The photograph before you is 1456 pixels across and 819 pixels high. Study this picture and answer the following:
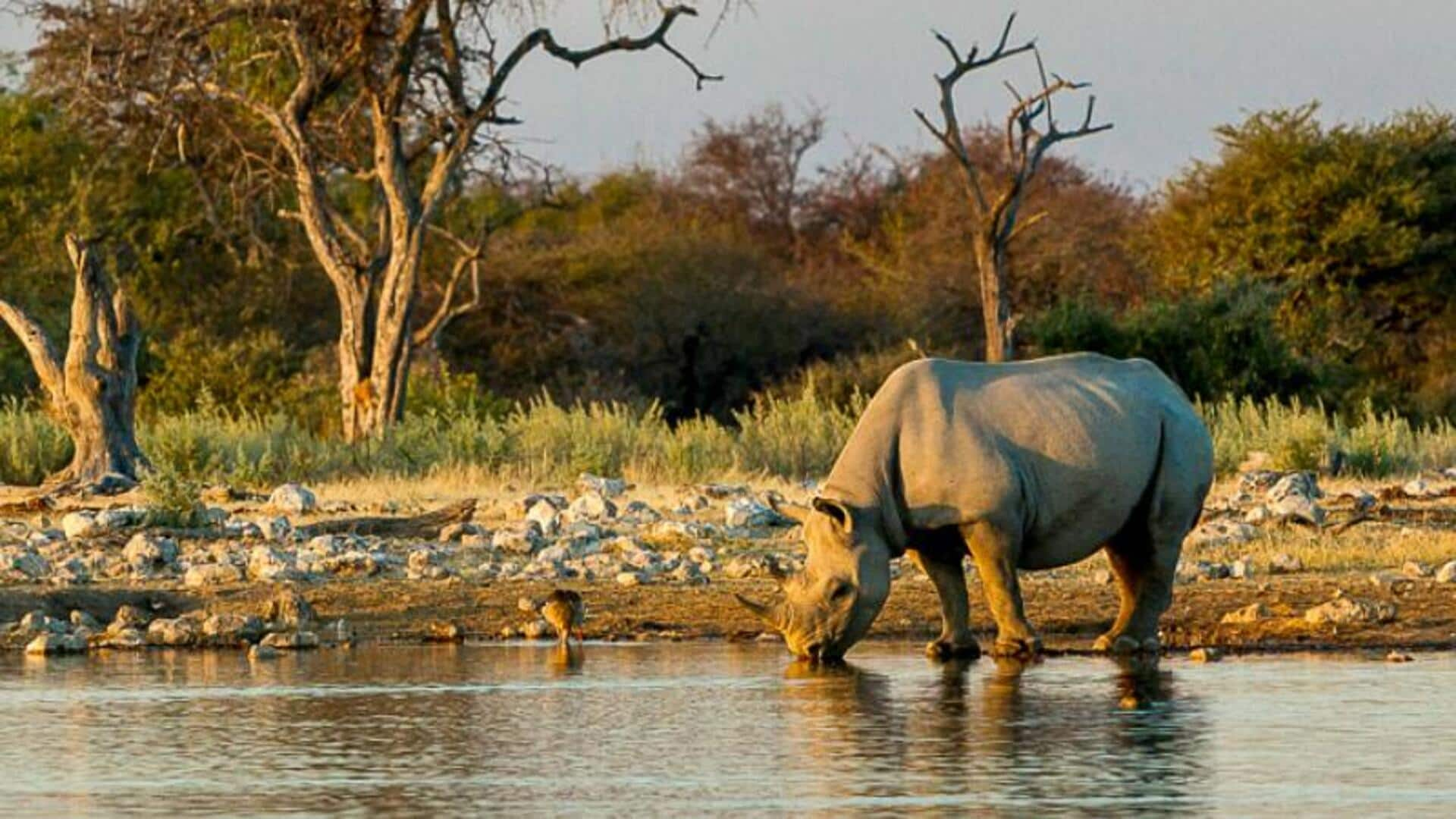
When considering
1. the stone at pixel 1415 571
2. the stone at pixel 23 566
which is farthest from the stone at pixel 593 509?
the stone at pixel 1415 571

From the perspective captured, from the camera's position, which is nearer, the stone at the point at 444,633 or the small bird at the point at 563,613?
the small bird at the point at 563,613

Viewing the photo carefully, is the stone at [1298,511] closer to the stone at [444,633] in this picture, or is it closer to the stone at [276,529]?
the stone at [276,529]

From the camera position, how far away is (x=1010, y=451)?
10.4 m

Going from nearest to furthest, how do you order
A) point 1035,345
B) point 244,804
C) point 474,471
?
point 244,804 < point 474,471 < point 1035,345

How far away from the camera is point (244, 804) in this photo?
7.11 metres

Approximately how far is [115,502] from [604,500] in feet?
11.3

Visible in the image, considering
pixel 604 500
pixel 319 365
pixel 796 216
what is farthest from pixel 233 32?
pixel 796 216

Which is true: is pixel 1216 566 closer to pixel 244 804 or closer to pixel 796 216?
pixel 244 804

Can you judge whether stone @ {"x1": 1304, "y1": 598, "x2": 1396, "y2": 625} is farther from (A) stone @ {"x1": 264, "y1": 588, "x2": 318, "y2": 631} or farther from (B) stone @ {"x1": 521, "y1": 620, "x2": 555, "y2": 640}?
(A) stone @ {"x1": 264, "y1": 588, "x2": 318, "y2": 631}

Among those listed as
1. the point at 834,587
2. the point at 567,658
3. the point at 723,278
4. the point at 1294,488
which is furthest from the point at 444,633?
the point at 723,278

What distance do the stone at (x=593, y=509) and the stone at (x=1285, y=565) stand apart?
4.38 metres

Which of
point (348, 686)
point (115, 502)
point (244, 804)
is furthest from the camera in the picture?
point (115, 502)

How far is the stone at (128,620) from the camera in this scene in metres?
11.8

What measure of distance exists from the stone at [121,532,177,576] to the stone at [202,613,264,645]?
2.12 metres
